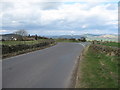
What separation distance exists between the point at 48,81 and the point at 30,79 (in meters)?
0.87

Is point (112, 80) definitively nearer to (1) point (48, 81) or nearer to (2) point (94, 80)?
(2) point (94, 80)

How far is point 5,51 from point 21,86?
1668 cm

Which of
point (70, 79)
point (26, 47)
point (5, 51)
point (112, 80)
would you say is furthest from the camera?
point (26, 47)

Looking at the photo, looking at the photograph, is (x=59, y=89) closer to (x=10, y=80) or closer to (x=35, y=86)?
(x=35, y=86)

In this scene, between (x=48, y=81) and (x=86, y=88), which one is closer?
(x=86, y=88)

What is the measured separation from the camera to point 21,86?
9.58 metres

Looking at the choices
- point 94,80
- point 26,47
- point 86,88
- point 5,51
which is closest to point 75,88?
point 86,88

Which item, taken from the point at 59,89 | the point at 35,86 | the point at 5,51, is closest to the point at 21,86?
the point at 35,86

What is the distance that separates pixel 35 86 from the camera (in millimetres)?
9664

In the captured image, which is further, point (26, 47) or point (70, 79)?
point (26, 47)

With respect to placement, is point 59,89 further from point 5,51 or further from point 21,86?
point 5,51

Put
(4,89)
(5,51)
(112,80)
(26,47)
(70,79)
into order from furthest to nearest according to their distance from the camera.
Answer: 1. (26,47)
2. (5,51)
3. (70,79)
4. (112,80)
5. (4,89)

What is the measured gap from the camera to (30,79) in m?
11.2

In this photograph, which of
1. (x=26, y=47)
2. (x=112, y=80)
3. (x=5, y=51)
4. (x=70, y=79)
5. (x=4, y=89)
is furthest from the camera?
(x=26, y=47)
